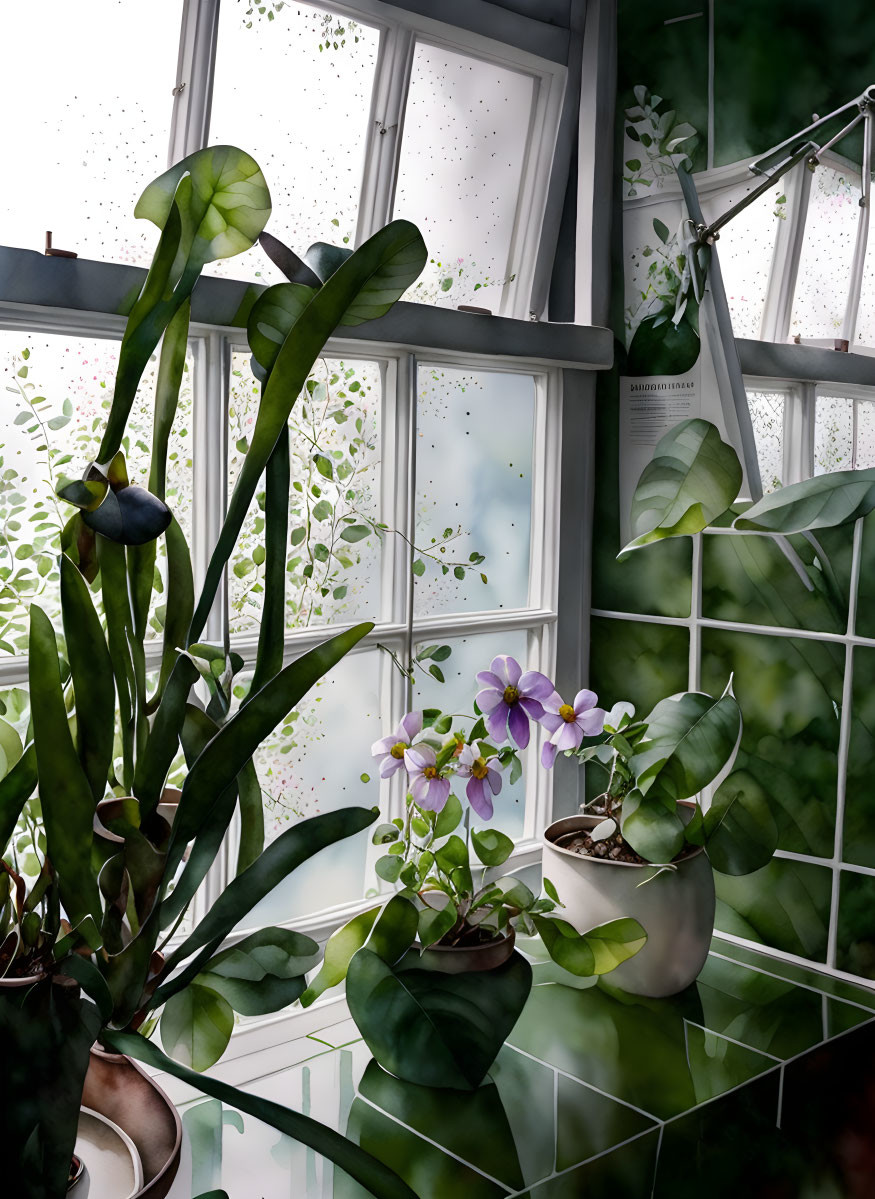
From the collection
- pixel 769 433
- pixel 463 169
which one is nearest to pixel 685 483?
pixel 769 433

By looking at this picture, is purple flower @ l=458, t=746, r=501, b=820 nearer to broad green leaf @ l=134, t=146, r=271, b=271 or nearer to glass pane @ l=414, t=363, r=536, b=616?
glass pane @ l=414, t=363, r=536, b=616

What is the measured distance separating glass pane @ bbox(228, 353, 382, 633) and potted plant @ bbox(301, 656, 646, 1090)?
24 centimetres

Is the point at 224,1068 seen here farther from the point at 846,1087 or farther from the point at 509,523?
the point at 509,523

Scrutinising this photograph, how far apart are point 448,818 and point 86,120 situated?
92cm

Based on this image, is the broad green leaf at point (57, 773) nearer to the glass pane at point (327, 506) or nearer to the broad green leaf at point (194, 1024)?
the broad green leaf at point (194, 1024)

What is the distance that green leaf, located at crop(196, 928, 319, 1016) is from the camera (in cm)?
99

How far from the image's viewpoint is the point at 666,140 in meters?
1.68

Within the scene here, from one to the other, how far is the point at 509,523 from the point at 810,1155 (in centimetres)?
97

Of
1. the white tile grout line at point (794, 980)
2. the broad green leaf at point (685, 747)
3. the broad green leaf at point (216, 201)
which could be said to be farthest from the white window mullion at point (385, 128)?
the white tile grout line at point (794, 980)

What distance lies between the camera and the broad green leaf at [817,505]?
1386mm

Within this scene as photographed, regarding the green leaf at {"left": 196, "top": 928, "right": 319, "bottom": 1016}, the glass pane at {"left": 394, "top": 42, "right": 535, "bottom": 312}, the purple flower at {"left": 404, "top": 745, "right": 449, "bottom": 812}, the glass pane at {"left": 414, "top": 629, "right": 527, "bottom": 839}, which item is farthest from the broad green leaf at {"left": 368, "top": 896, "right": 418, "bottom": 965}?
the glass pane at {"left": 394, "top": 42, "right": 535, "bottom": 312}

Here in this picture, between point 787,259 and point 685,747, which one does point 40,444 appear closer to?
point 685,747

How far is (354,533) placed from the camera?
5.15 ft

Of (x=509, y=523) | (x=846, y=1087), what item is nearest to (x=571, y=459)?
(x=509, y=523)
